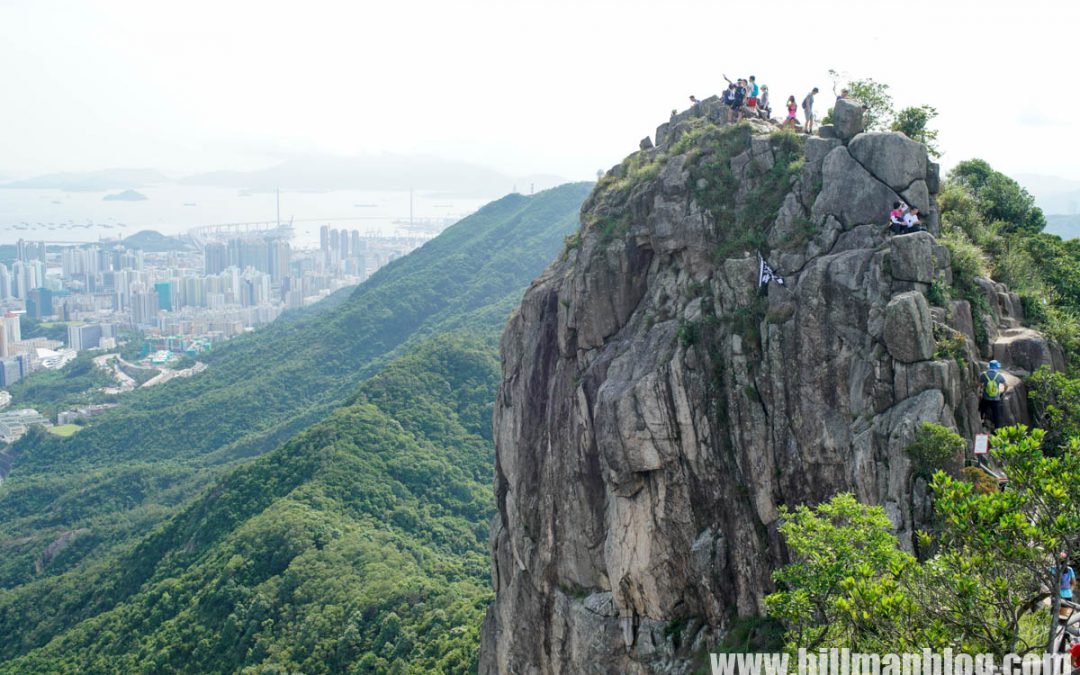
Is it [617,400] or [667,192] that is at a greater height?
[667,192]

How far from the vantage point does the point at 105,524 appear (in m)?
72.4

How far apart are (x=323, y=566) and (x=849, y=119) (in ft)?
114

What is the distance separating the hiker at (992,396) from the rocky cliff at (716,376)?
315 millimetres

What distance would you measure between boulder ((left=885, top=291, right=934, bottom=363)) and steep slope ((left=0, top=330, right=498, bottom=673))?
2355cm

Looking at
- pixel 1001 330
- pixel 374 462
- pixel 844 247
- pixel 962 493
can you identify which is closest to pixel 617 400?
pixel 844 247

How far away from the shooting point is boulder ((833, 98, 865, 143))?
20.7 m

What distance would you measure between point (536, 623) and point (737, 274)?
12.1 metres

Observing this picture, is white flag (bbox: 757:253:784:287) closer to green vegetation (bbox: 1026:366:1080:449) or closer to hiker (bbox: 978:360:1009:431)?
hiker (bbox: 978:360:1009:431)

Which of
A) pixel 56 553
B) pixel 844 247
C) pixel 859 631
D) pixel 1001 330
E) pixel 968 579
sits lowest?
pixel 56 553

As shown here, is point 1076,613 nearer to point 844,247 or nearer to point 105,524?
point 844,247

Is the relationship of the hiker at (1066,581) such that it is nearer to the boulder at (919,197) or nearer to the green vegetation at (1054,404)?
the green vegetation at (1054,404)

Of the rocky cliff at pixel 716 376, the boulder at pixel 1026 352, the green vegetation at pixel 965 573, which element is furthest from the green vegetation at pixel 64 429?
the green vegetation at pixel 965 573

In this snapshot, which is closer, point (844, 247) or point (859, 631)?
point (859, 631)

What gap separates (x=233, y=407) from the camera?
313 ft
